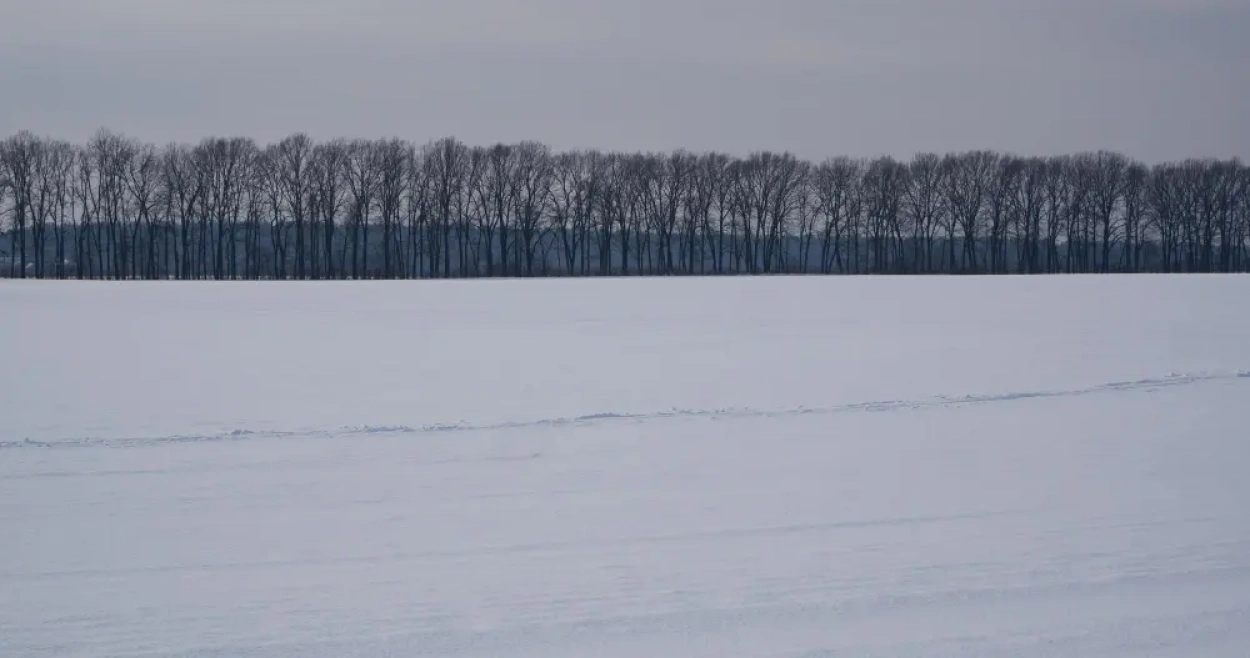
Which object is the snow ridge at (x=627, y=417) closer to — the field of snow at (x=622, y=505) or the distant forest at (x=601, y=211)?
the field of snow at (x=622, y=505)

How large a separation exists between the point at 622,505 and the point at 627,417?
11.8 feet

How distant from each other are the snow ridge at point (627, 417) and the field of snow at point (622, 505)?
6 cm

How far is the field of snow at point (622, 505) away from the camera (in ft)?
16.2

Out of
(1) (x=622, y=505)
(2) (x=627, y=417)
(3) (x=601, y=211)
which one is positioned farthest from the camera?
(3) (x=601, y=211)

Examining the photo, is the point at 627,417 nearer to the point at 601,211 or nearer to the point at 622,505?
the point at 622,505

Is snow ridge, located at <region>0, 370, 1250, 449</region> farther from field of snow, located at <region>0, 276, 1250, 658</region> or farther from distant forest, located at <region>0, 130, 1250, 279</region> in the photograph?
distant forest, located at <region>0, 130, 1250, 279</region>

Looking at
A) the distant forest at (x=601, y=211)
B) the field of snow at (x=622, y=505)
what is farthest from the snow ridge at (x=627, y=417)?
the distant forest at (x=601, y=211)

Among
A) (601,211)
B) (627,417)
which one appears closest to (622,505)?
(627,417)

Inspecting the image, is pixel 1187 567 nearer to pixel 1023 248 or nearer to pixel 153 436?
pixel 153 436

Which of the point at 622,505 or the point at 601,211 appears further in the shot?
the point at 601,211

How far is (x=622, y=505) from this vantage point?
7160mm

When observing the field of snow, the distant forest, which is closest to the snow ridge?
the field of snow

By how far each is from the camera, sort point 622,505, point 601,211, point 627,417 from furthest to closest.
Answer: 1. point 601,211
2. point 627,417
3. point 622,505

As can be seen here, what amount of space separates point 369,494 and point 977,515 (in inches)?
163
